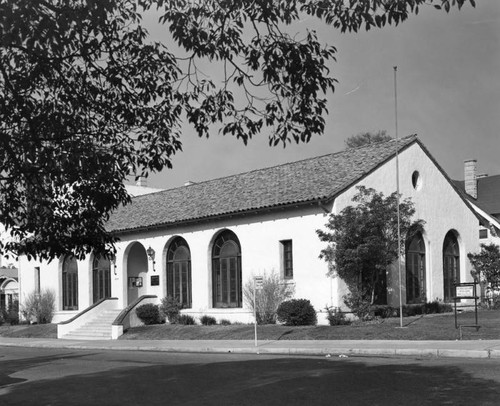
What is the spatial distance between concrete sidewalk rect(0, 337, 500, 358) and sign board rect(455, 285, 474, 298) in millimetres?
2288

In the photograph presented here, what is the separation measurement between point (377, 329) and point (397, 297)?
609cm

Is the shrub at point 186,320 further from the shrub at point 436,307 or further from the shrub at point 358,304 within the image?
the shrub at point 436,307

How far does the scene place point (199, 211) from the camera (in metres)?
31.0

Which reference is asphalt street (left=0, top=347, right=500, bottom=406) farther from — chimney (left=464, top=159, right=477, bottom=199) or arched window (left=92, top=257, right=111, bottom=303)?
chimney (left=464, top=159, right=477, bottom=199)

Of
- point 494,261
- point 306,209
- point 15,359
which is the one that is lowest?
point 15,359

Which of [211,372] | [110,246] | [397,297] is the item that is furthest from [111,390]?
[397,297]

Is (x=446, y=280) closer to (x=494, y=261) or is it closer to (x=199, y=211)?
Answer: (x=494, y=261)

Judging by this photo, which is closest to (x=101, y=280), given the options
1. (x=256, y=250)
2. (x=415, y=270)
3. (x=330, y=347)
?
(x=256, y=250)

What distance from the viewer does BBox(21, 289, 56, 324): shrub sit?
3841 centimetres

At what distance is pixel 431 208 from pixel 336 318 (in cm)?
877

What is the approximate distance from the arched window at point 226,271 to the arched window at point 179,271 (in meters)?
1.69

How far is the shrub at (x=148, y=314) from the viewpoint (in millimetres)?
31047

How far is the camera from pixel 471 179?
56812 millimetres

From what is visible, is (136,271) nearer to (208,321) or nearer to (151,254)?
(151,254)
